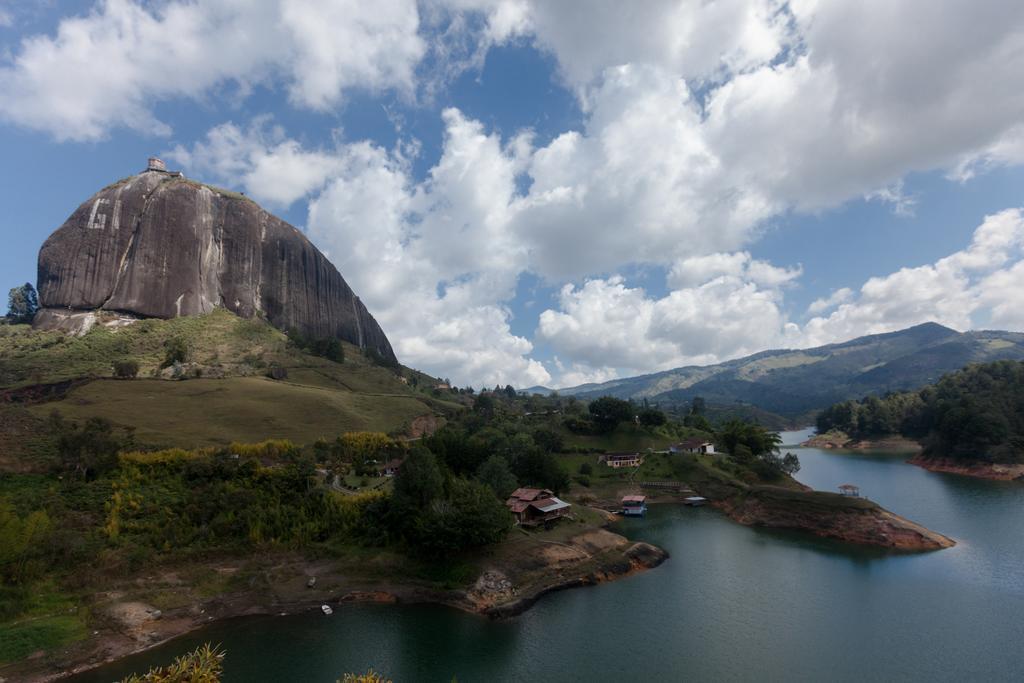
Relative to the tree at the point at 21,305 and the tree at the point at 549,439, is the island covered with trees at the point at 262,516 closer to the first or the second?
the tree at the point at 549,439

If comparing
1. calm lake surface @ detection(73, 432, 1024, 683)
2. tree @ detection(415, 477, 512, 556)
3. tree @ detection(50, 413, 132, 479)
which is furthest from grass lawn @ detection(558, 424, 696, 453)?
tree @ detection(50, 413, 132, 479)

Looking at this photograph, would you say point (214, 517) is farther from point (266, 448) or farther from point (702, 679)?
point (702, 679)

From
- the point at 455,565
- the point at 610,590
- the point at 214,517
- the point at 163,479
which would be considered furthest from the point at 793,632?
the point at 163,479

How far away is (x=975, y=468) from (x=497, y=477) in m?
100

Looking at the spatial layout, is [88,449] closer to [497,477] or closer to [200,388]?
[497,477]

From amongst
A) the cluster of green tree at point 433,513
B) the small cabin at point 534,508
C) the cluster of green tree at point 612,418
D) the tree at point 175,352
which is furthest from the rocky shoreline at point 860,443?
the tree at point 175,352

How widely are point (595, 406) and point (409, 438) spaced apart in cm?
4271

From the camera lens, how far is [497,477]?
6316 cm

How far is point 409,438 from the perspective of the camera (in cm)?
10000

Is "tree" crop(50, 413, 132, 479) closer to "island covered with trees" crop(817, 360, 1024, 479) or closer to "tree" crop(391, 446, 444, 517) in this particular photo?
"tree" crop(391, 446, 444, 517)

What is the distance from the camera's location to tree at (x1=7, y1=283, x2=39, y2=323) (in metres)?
139

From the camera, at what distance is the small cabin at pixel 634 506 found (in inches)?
Result: 3036

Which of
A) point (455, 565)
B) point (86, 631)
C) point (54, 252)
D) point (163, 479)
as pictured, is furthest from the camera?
point (54, 252)

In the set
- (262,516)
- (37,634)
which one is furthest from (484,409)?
(37,634)
